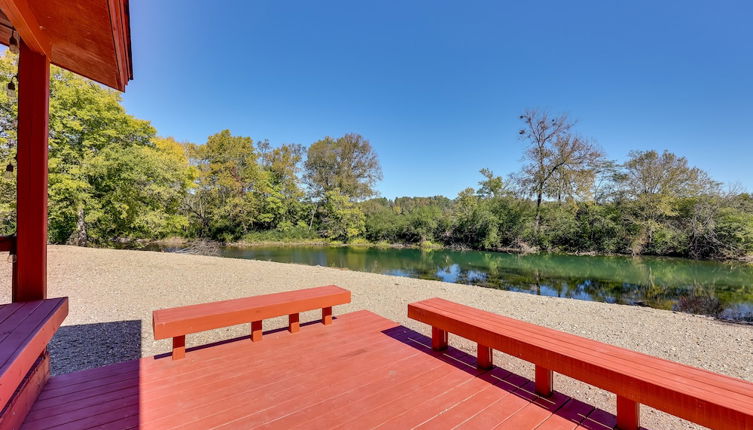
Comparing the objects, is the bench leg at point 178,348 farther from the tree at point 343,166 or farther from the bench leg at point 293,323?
the tree at point 343,166

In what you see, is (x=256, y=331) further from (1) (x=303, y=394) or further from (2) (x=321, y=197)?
(2) (x=321, y=197)

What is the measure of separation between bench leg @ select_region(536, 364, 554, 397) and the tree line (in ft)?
45.9

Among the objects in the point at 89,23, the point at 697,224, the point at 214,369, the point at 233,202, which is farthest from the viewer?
the point at 233,202

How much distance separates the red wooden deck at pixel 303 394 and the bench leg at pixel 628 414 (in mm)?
58

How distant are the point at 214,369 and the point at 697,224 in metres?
24.4

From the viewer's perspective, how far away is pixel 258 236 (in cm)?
2608

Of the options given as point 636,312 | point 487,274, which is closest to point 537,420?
point 636,312

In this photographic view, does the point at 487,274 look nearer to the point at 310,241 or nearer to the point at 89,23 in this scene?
the point at 89,23

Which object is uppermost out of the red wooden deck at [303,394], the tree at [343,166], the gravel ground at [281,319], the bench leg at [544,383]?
the tree at [343,166]

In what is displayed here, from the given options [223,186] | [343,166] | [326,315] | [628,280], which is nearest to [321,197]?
[343,166]

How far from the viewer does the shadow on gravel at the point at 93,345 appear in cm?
316

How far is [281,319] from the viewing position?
4664mm

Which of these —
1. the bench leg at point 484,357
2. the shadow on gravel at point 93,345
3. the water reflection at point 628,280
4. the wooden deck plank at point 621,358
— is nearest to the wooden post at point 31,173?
the shadow on gravel at point 93,345

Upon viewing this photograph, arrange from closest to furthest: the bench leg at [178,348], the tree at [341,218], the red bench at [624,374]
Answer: the red bench at [624,374], the bench leg at [178,348], the tree at [341,218]
